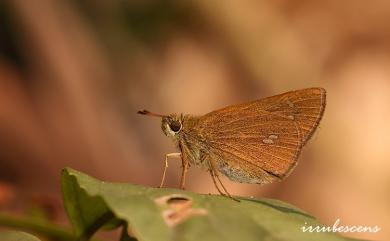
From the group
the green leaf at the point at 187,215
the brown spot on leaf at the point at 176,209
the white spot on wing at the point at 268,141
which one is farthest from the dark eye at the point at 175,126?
the brown spot on leaf at the point at 176,209

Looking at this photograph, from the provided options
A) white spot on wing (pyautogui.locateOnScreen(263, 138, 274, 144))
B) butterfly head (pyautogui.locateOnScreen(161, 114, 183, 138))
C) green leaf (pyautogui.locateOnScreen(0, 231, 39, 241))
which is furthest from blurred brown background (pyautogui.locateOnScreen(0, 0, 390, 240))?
green leaf (pyautogui.locateOnScreen(0, 231, 39, 241))

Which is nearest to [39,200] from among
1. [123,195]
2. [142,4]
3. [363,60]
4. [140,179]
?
[123,195]

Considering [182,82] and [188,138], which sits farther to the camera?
[182,82]

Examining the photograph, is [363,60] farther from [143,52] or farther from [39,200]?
[39,200]

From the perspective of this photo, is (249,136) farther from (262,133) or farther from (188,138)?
(188,138)

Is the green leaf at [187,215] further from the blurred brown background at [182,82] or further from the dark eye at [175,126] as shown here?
the blurred brown background at [182,82]

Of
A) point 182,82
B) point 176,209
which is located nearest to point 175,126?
point 176,209
